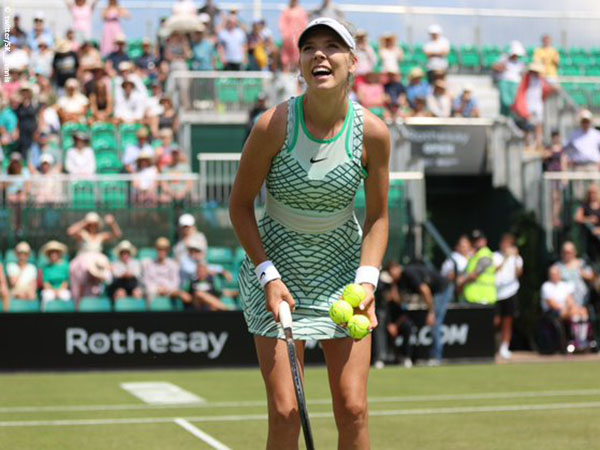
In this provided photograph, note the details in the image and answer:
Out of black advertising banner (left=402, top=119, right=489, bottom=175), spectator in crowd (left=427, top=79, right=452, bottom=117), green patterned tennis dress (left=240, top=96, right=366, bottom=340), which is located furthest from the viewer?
spectator in crowd (left=427, top=79, right=452, bottom=117)

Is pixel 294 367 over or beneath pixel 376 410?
over

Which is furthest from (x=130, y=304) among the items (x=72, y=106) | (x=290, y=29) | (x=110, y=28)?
(x=290, y=29)

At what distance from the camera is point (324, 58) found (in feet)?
16.9

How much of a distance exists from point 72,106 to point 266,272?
14.5 metres

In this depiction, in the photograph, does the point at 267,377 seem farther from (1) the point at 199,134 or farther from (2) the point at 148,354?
(1) the point at 199,134

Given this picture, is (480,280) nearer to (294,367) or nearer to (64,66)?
(64,66)

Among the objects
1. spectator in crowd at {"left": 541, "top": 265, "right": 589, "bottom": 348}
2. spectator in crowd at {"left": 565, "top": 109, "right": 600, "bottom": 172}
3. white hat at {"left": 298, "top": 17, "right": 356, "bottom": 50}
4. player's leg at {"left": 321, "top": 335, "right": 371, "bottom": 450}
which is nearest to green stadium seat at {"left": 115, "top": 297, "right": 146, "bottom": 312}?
spectator in crowd at {"left": 541, "top": 265, "right": 589, "bottom": 348}

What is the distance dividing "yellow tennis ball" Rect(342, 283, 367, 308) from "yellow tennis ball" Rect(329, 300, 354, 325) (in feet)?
0.07

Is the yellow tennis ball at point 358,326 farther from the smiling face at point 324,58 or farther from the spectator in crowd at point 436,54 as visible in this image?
the spectator in crowd at point 436,54

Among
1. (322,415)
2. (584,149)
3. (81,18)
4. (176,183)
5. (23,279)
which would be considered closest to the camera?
(322,415)

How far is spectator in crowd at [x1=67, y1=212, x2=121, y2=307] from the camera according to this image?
16109 mm

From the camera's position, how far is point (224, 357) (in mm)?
16109

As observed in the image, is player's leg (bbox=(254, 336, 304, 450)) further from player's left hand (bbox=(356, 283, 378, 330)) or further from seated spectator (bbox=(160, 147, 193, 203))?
seated spectator (bbox=(160, 147, 193, 203))

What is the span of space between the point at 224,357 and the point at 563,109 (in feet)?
28.9
